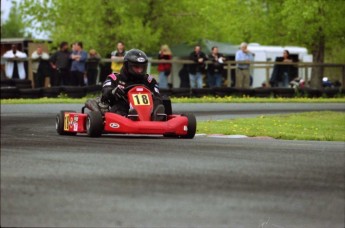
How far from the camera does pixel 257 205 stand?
7.80 meters

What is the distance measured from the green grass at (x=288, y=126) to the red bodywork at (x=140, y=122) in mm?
1454

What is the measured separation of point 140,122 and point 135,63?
0.80m

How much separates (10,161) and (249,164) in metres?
2.22

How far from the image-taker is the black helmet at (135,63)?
556 inches

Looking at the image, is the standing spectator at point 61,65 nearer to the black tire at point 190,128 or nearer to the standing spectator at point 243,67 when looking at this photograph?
the standing spectator at point 243,67

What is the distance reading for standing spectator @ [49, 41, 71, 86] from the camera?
28.5 meters

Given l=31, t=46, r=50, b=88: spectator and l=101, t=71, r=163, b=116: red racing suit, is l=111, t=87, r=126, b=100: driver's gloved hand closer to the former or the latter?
l=101, t=71, r=163, b=116: red racing suit

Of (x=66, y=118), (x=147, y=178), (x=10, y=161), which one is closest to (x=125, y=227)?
(x=147, y=178)

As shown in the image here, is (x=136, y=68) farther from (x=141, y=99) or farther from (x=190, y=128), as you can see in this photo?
(x=190, y=128)

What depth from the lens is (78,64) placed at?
2880 cm

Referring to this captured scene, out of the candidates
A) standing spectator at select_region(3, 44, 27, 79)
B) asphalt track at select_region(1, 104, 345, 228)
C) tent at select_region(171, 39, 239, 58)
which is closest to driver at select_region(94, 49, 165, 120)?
asphalt track at select_region(1, 104, 345, 228)

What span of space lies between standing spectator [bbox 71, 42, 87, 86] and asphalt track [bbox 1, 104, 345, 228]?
14823 mm

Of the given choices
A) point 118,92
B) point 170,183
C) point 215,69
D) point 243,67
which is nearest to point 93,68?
point 215,69

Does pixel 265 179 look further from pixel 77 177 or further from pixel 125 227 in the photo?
pixel 125 227
